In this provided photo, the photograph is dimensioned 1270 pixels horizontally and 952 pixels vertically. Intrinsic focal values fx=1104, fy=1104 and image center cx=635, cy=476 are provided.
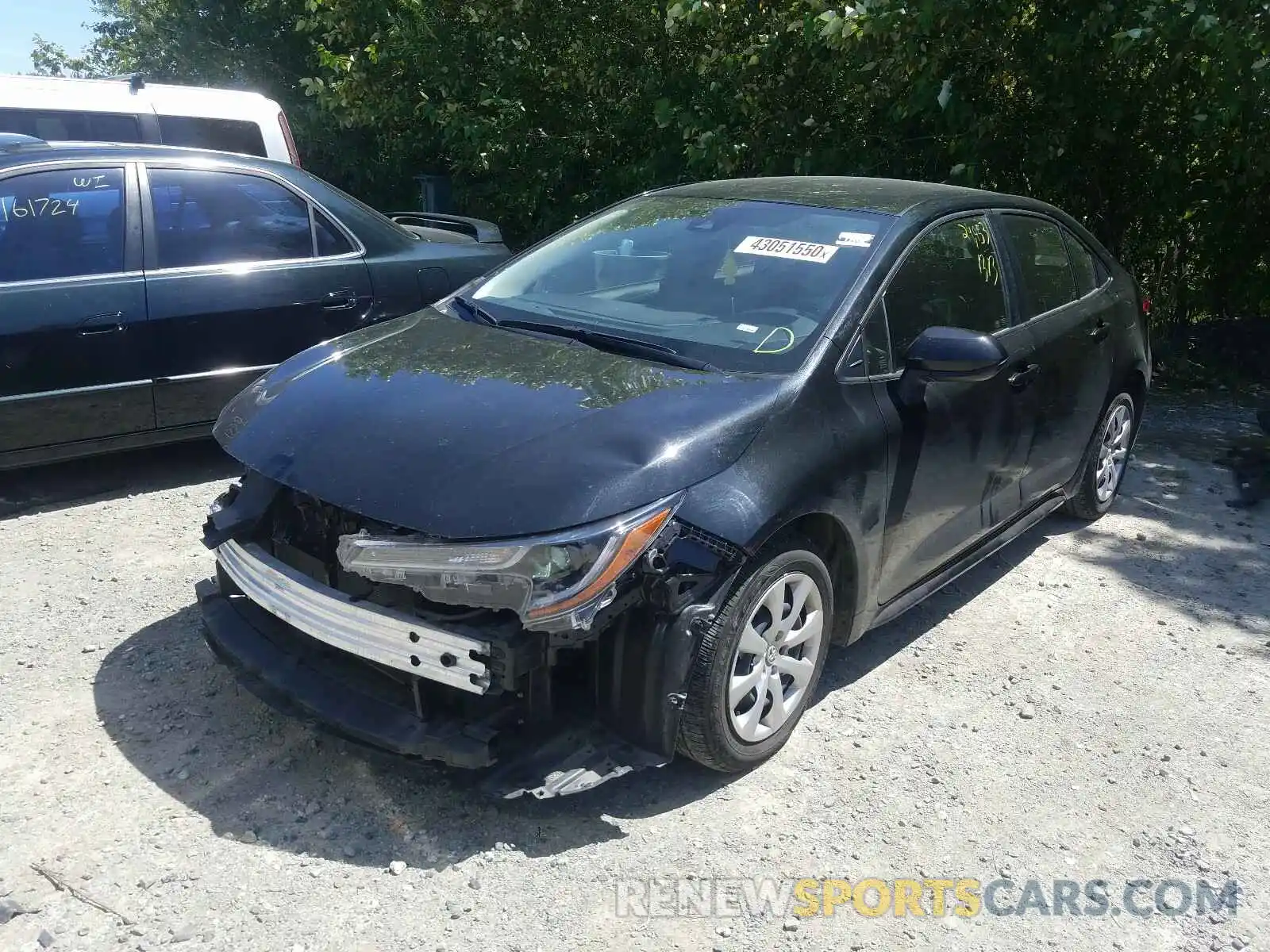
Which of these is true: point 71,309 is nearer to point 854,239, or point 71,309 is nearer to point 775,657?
point 854,239

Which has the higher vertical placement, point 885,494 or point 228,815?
point 885,494

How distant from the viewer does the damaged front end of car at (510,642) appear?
8.72ft

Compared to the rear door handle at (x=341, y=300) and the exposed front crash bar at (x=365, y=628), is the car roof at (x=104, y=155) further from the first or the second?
the exposed front crash bar at (x=365, y=628)

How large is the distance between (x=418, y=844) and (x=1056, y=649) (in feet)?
8.26

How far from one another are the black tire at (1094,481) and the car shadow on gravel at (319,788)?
112 inches

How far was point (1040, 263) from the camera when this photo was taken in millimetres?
4574

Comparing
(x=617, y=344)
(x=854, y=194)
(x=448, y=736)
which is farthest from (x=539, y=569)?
(x=854, y=194)

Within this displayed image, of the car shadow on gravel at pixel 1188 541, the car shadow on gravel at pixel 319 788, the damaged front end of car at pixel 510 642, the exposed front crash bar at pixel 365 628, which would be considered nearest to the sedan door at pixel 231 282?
the car shadow on gravel at pixel 319 788

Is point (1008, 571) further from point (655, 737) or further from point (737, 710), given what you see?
point (655, 737)

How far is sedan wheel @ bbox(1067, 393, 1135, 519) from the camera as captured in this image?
202 inches

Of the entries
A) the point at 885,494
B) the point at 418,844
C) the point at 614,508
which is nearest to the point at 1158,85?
the point at 885,494

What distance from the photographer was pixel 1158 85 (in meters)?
7.43

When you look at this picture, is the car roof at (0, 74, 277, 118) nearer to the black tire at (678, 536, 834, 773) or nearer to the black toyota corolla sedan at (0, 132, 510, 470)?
the black toyota corolla sedan at (0, 132, 510, 470)

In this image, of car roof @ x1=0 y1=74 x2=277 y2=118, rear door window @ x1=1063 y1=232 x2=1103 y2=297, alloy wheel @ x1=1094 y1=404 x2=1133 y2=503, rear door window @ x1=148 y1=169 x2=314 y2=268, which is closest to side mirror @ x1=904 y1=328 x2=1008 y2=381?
rear door window @ x1=1063 y1=232 x2=1103 y2=297
